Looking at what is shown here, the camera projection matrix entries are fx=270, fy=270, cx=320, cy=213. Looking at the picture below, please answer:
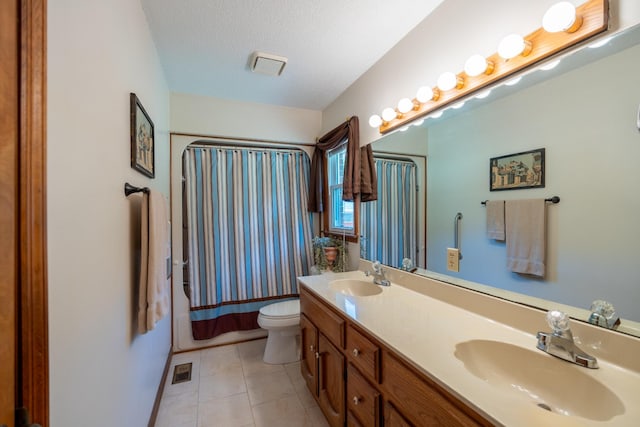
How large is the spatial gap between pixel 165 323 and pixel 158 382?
1.45 ft

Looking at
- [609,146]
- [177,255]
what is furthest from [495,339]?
[177,255]

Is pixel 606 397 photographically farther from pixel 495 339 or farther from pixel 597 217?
pixel 597 217

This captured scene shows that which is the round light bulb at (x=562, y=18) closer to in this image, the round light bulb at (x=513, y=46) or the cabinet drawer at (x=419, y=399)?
the round light bulb at (x=513, y=46)

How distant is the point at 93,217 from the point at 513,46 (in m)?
1.66

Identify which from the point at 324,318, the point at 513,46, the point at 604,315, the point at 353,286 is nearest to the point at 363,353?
the point at 324,318

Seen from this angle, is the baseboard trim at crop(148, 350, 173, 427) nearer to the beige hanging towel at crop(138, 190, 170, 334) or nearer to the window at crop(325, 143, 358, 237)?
the beige hanging towel at crop(138, 190, 170, 334)

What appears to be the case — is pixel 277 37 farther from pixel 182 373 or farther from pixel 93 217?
pixel 182 373

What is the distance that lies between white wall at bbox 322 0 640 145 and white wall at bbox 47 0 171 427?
5.00 ft

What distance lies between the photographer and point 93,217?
91 cm

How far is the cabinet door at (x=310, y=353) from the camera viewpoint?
5.74ft

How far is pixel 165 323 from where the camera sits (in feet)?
7.18

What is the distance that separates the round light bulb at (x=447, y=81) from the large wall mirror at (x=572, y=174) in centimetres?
13

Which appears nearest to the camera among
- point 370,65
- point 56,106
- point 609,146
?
point 56,106

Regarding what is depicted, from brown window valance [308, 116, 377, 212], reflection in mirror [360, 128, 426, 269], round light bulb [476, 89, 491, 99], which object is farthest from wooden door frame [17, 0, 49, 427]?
brown window valance [308, 116, 377, 212]
